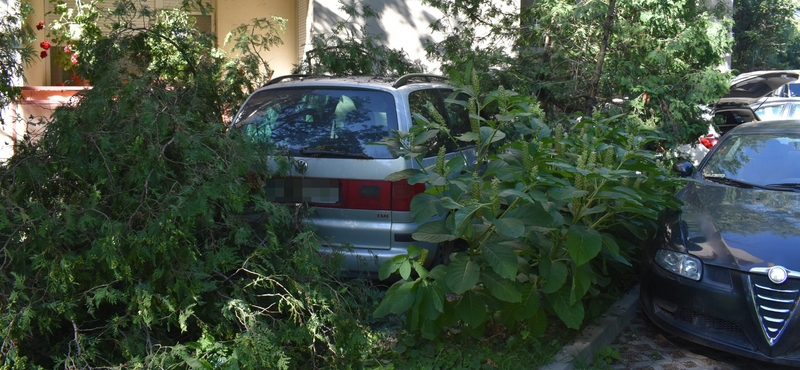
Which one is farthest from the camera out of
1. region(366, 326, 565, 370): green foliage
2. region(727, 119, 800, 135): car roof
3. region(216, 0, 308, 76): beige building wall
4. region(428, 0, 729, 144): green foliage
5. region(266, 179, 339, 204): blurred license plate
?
region(216, 0, 308, 76): beige building wall

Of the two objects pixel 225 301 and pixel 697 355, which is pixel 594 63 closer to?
pixel 697 355

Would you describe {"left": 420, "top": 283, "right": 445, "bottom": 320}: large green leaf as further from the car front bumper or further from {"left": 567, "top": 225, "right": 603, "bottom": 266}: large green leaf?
the car front bumper

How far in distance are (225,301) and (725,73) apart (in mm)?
5865

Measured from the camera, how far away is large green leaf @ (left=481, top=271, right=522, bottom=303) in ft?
10.4

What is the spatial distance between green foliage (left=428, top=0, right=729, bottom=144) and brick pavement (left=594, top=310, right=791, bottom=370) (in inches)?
111

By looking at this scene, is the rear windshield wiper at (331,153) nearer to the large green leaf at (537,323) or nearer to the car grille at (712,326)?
the large green leaf at (537,323)

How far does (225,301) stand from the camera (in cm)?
322

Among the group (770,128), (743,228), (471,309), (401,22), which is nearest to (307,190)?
(471,309)

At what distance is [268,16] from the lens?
35.2 feet

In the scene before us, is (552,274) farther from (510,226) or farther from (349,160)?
(349,160)

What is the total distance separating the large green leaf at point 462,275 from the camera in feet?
10.0

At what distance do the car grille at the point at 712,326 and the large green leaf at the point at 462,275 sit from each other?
4.95ft

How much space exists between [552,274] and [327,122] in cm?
203

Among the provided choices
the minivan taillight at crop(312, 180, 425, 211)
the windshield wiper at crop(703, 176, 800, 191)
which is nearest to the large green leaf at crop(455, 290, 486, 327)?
the minivan taillight at crop(312, 180, 425, 211)
